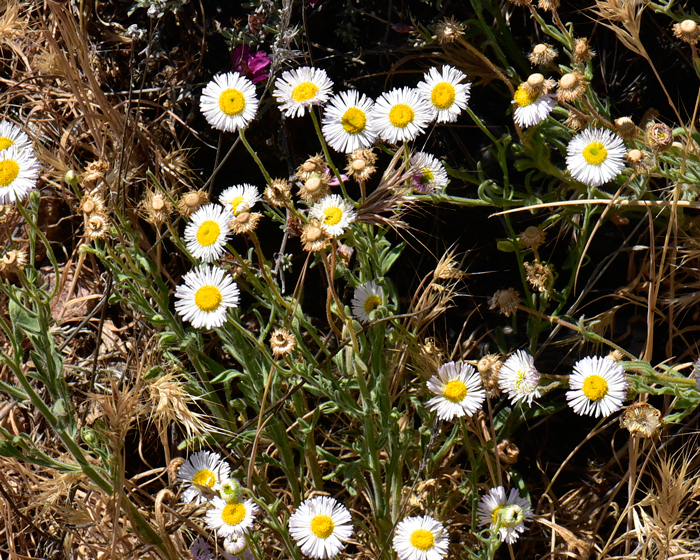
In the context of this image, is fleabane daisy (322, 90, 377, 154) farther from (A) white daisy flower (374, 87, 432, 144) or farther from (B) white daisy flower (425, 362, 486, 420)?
(B) white daisy flower (425, 362, 486, 420)

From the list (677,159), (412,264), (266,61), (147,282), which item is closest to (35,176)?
(147,282)

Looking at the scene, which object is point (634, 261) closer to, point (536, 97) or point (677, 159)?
point (677, 159)

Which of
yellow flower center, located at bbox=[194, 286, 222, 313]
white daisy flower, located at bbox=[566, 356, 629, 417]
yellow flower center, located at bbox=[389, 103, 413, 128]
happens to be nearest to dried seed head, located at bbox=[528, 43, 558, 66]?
yellow flower center, located at bbox=[389, 103, 413, 128]

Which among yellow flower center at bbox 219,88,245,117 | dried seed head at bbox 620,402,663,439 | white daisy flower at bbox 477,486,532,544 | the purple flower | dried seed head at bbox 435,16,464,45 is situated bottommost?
white daisy flower at bbox 477,486,532,544

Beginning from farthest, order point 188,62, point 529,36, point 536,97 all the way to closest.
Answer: point 188,62, point 529,36, point 536,97

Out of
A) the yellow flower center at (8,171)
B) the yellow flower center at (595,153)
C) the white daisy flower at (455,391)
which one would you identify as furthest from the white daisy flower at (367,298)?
the yellow flower center at (8,171)

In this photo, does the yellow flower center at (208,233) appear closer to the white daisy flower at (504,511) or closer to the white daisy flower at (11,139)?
the white daisy flower at (11,139)

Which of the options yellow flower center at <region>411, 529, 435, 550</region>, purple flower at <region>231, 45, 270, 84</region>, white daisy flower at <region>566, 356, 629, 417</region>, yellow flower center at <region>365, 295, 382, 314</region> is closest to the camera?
white daisy flower at <region>566, 356, 629, 417</region>
